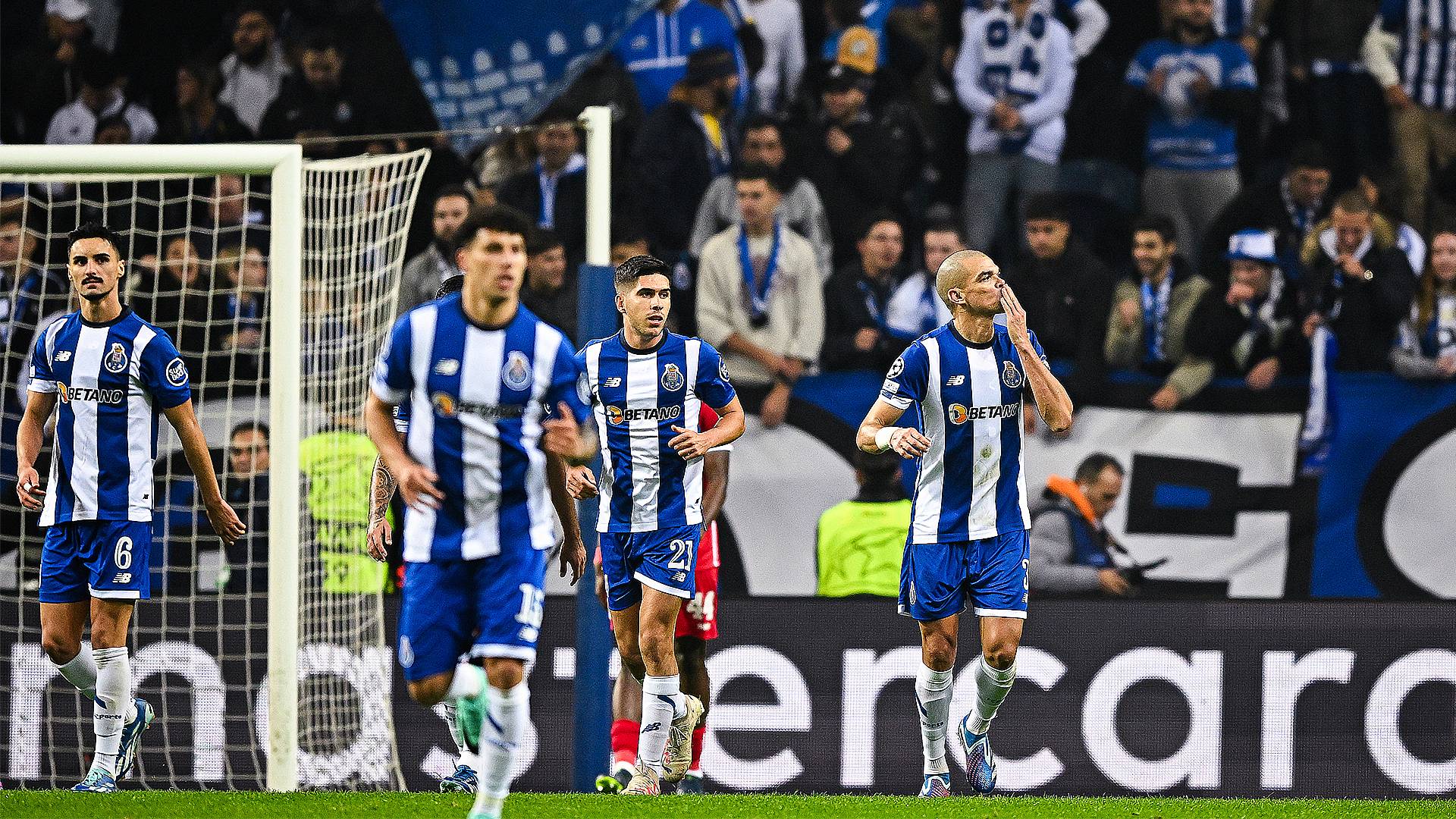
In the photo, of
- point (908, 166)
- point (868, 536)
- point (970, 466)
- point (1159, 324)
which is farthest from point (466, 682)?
point (908, 166)

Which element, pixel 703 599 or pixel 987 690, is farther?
pixel 703 599

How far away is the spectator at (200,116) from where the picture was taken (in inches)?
484

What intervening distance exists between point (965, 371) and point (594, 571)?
75.2 inches

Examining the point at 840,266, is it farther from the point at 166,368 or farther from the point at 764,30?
the point at 166,368

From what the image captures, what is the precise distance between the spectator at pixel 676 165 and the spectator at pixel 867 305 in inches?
43.9

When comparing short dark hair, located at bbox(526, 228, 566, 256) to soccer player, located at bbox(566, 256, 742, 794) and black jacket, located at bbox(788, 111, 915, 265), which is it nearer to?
black jacket, located at bbox(788, 111, 915, 265)

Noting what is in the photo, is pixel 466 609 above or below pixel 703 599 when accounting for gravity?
above

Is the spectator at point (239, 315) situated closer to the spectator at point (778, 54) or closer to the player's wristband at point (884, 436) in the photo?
the spectator at point (778, 54)

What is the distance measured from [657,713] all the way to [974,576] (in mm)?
1500

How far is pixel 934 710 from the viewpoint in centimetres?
771

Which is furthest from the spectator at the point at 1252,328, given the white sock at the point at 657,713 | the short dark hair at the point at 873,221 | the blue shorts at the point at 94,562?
the blue shorts at the point at 94,562

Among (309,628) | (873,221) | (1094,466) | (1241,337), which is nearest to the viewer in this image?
(309,628)

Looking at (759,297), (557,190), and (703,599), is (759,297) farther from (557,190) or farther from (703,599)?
(703,599)

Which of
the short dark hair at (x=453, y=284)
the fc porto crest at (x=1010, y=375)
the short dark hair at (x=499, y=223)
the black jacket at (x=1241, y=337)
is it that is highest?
the short dark hair at (x=499, y=223)
